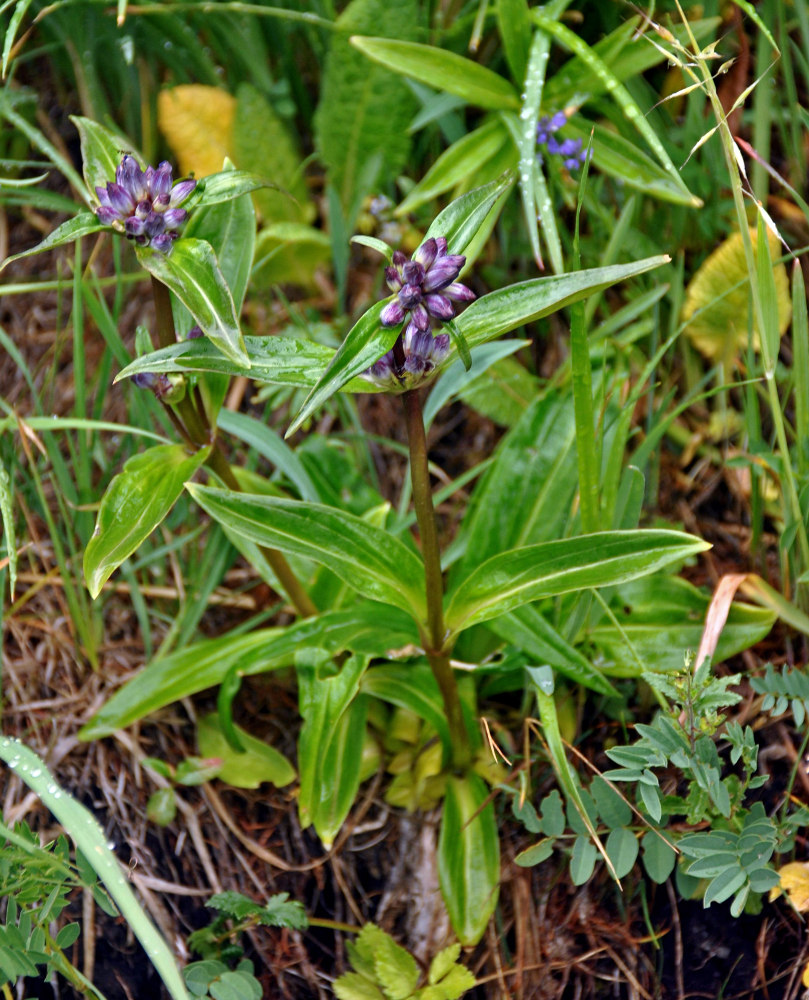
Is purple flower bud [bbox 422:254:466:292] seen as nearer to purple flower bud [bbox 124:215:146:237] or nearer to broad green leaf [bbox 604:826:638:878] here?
purple flower bud [bbox 124:215:146:237]

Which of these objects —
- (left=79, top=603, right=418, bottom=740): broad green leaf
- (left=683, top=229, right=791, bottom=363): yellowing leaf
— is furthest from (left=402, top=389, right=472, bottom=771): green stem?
(left=683, top=229, right=791, bottom=363): yellowing leaf

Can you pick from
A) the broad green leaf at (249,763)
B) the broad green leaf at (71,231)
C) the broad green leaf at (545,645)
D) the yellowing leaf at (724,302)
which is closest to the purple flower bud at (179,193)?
the broad green leaf at (71,231)

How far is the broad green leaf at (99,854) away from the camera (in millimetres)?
1185

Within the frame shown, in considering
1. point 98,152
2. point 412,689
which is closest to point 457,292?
point 98,152

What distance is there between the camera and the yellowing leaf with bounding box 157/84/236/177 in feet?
8.41

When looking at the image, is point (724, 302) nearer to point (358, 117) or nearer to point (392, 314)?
point (358, 117)

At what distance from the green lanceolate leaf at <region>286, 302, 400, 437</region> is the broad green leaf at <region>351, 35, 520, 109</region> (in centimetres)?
118

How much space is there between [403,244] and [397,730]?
4.41ft

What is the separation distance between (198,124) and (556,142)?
1046mm

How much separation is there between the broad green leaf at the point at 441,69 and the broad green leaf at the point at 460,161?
2.6 inches

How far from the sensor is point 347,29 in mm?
2416

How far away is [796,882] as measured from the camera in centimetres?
159

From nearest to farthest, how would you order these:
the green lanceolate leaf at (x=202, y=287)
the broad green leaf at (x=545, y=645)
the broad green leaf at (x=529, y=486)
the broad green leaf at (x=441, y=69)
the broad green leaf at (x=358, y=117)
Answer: the green lanceolate leaf at (x=202, y=287), the broad green leaf at (x=545, y=645), the broad green leaf at (x=529, y=486), the broad green leaf at (x=441, y=69), the broad green leaf at (x=358, y=117)

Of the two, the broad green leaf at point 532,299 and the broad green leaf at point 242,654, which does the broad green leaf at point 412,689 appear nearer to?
→ the broad green leaf at point 242,654
